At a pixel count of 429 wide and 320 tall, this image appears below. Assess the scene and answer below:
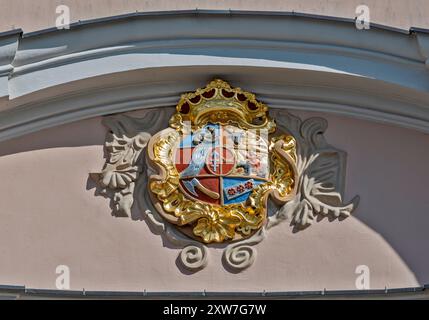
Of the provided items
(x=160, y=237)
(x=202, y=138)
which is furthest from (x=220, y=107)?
(x=160, y=237)

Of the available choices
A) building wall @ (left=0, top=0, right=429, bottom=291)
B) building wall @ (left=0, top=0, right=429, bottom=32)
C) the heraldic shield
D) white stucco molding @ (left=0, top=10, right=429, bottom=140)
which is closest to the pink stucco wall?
building wall @ (left=0, top=0, right=429, bottom=291)

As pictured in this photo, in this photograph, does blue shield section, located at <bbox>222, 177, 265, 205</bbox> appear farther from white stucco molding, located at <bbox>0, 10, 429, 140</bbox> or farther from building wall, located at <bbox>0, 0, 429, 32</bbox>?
building wall, located at <bbox>0, 0, 429, 32</bbox>

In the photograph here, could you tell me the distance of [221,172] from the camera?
1213 cm

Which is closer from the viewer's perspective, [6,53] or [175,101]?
[6,53]

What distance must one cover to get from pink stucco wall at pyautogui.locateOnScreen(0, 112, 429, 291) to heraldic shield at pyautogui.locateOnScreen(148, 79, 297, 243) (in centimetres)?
17

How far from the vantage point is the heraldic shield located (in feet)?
39.7

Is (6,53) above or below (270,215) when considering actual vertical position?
above

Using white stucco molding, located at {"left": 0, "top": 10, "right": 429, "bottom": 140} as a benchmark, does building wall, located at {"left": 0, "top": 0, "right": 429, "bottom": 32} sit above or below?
above

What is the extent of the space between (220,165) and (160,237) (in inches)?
21.7

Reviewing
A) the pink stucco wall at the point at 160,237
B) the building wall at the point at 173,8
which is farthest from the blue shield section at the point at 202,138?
the building wall at the point at 173,8

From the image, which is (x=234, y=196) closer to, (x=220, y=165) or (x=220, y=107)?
(x=220, y=165)

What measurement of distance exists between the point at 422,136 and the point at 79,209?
6.88 ft

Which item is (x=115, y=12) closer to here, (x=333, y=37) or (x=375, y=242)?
(x=333, y=37)
